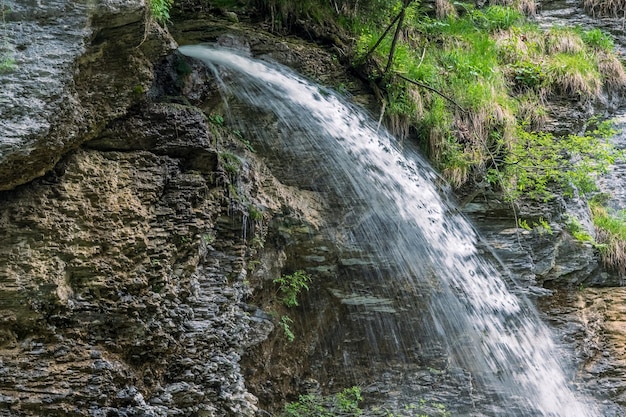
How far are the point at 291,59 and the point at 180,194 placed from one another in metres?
2.27

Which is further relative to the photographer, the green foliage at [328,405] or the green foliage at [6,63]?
the green foliage at [328,405]

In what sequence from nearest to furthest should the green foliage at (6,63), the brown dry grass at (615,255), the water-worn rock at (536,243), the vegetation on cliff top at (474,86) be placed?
the green foliage at (6,63)
the water-worn rock at (536,243)
the vegetation on cliff top at (474,86)
the brown dry grass at (615,255)

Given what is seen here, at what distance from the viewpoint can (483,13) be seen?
28.1 ft

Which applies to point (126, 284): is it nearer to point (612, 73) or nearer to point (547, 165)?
point (547, 165)

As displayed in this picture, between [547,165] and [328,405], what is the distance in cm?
334

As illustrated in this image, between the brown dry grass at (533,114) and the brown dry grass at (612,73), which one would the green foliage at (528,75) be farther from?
the brown dry grass at (612,73)

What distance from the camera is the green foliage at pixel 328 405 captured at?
4859 millimetres

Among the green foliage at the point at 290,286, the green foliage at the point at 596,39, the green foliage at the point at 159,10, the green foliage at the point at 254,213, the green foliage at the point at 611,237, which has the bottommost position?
the green foliage at the point at 290,286

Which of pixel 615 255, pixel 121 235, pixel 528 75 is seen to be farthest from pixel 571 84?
pixel 121 235

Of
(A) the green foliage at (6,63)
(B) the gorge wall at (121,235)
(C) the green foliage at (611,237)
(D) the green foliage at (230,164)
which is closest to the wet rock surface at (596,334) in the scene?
(C) the green foliage at (611,237)

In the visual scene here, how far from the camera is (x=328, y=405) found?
16.5 ft

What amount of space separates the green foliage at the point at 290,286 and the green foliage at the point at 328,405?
771mm

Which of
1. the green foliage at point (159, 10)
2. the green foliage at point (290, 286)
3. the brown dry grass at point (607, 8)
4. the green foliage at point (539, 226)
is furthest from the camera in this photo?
the brown dry grass at point (607, 8)

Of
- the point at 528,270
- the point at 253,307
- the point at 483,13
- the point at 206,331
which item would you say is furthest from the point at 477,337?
the point at 483,13
